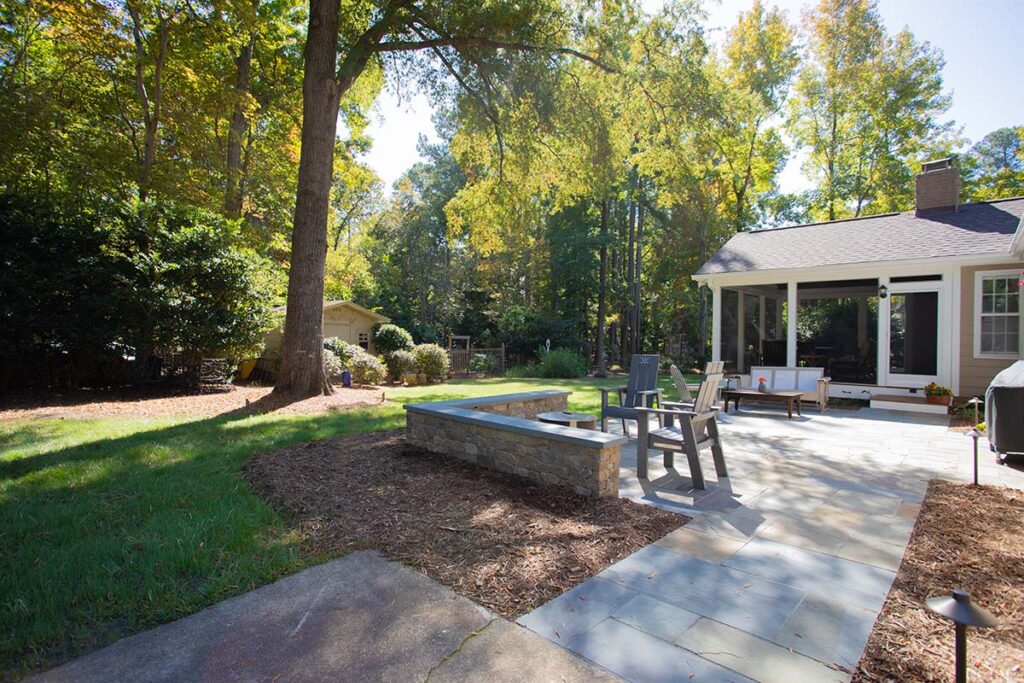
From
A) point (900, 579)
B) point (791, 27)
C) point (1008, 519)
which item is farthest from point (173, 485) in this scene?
point (791, 27)

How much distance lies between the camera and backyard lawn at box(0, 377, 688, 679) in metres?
2.20

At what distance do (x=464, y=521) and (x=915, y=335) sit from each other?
10.7 metres

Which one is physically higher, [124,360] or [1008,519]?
[124,360]

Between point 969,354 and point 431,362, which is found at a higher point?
point 969,354

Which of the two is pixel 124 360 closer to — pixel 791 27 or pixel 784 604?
pixel 784 604

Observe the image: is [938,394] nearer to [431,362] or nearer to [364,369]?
[431,362]

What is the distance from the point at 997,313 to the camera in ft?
29.1

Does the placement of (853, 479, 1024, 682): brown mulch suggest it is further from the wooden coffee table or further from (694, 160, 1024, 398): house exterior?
(694, 160, 1024, 398): house exterior

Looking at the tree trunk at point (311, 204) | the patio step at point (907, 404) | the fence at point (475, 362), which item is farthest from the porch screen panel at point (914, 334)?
the fence at point (475, 362)

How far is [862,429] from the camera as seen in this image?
7.33 meters

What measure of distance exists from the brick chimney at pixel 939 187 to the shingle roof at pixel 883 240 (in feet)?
0.87

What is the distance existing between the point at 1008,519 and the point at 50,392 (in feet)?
42.9

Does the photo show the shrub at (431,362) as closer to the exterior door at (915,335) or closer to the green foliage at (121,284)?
the green foliage at (121,284)

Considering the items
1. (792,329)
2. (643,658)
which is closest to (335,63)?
(643,658)
